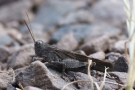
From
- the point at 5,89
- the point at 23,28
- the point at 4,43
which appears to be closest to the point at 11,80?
the point at 5,89

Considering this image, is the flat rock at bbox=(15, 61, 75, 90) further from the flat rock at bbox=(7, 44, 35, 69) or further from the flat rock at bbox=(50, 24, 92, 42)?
the flat rock at bbox=(50, 24, 92, 42)

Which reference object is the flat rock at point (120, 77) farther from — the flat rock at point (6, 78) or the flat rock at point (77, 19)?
the flat rock at point (77, 19)

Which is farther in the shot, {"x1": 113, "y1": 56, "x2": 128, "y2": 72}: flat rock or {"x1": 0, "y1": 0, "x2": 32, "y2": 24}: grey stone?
{"x1": 0, "y1": 0, "x2": 32, "y2": 24}: grey stone

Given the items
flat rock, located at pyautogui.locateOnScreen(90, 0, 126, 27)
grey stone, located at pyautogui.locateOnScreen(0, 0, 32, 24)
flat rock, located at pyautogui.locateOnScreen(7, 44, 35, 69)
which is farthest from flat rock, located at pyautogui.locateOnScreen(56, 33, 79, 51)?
grey stone, located at pyautogui.locateOnScreen(0, 0, 32, 24)

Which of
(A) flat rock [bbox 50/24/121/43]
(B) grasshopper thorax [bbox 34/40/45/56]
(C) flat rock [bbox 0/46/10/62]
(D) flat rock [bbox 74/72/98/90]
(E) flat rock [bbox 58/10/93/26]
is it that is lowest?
(D) flat rock [bbox 74/72/98/90]

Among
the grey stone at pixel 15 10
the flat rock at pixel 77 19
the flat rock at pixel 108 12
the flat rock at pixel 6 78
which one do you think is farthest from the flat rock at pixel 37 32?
the flat rock at pixel 6 78

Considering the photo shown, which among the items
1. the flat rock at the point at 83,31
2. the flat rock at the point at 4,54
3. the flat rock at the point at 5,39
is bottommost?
the flat rock at the point at 4,54

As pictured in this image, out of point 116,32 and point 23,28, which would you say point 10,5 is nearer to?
point 23,28

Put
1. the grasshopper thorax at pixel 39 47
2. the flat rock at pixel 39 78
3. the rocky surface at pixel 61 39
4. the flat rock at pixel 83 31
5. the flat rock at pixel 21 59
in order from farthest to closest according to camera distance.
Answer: the flat rock at pixel 83 31
the flat rock at pixel 21 59
the grasshopper thorax at pixel 39 47
the rocky surface at pixel 61 39
the flat rock at pixel 39 78
